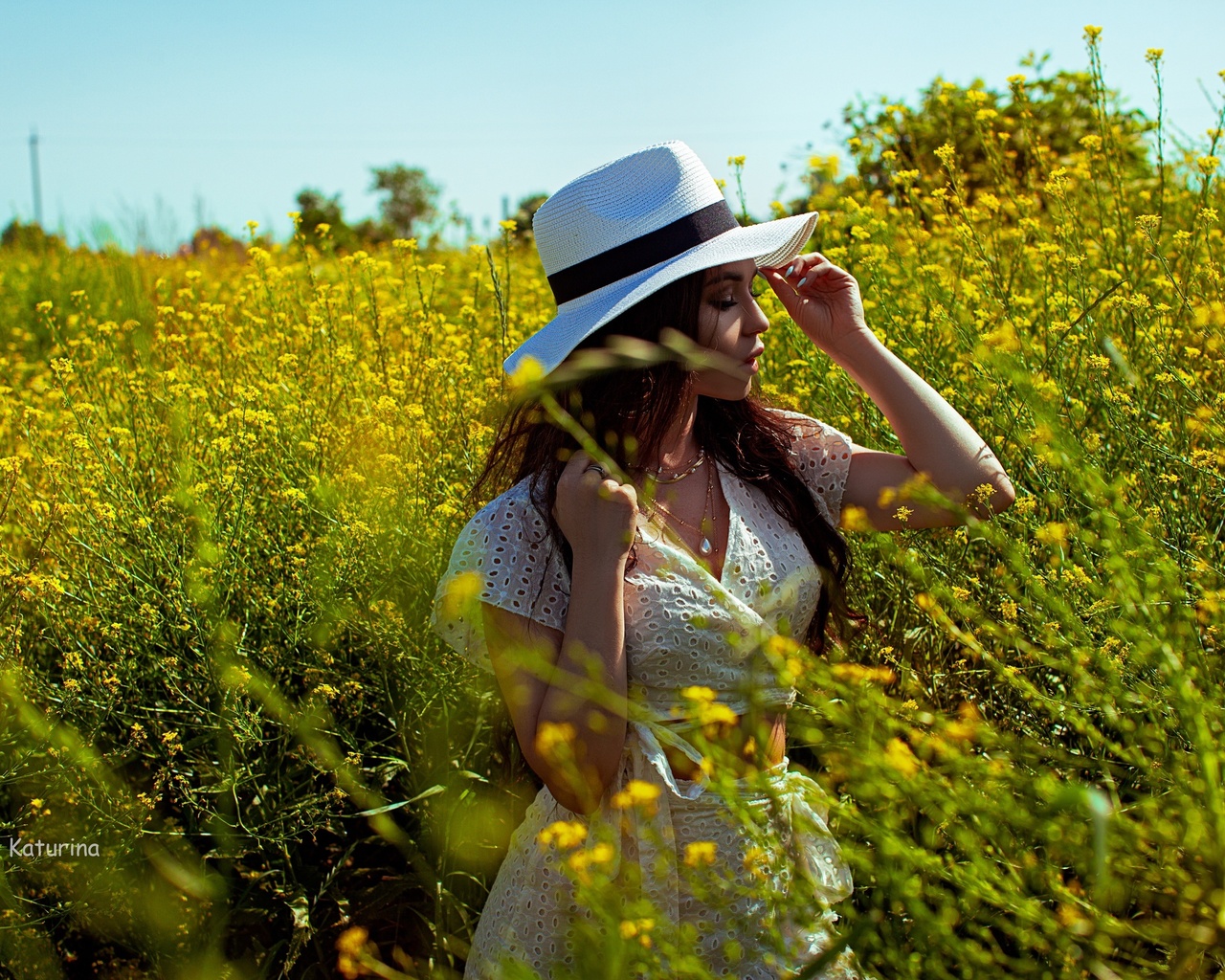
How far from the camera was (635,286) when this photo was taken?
1.54 m

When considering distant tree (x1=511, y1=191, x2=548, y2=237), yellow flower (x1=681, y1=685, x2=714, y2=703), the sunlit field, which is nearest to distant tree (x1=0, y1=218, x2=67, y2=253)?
distant tree (x1=511, y1=191, x2=548, y2=237)

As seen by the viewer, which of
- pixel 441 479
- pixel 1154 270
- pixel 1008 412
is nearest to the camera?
pixel 1008 412

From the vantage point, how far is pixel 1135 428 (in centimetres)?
175

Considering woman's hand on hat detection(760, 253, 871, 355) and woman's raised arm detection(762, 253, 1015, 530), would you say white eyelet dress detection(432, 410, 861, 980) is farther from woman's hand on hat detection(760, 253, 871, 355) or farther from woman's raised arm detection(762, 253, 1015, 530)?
woman's hand on hat detection(760, 253, 871, 355)

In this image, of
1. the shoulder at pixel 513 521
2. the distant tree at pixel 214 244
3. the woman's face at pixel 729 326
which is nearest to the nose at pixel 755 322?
the woman's face at pixel 729 326

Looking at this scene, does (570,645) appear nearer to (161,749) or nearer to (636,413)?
(636,413)

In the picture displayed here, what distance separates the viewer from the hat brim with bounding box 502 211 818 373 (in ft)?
4.96

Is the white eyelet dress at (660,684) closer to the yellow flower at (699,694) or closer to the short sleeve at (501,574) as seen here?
the short sleeve at (501,574)

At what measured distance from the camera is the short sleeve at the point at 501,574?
60.1 inches

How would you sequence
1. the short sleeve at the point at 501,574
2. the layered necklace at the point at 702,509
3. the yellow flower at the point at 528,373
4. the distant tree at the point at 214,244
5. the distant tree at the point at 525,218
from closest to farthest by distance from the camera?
the yellow flower at the point at 528,373
the short sleeve at the point at 501,574
the layered necklace at the point at 702,509
the distant tree at the point at 525,218
the distant tree at the point at 214,244

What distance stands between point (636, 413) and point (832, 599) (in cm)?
44

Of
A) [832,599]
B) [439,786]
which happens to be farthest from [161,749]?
[832,599]

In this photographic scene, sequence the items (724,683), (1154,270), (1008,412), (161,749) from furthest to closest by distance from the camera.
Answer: (1154,270), (161,749), (1008,412), (724,683)

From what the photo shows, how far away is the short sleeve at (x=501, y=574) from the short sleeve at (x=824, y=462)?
0.45m
